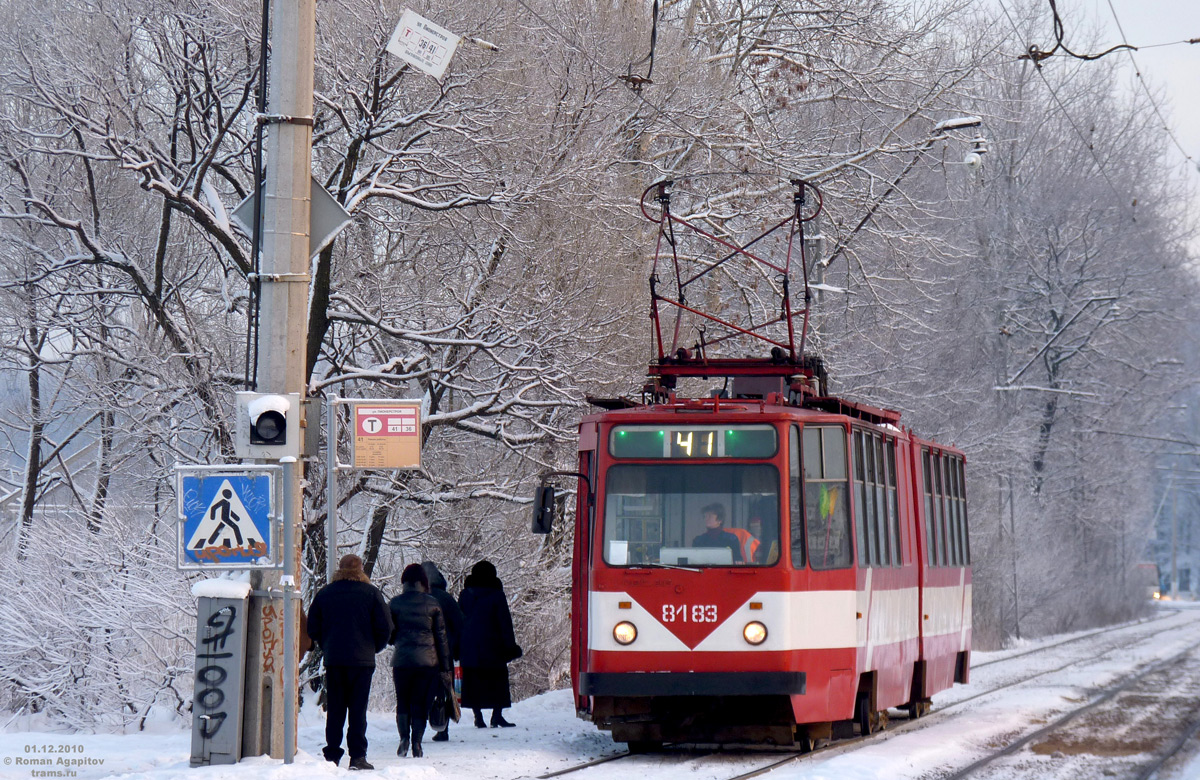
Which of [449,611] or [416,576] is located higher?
[416,576]

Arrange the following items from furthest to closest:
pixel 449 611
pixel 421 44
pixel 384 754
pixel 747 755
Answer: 1. pixel 421 44
2. pixel 449 611
3. pixel 747 755
4. pixel 384 754

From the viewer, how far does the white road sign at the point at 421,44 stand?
589 inches

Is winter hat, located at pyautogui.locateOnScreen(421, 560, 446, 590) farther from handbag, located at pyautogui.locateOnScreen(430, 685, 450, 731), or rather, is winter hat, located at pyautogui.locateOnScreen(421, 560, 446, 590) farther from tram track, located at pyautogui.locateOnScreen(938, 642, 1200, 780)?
tram track, located at pyautogui.locateOnScreen(938, 642, 1200, 780)

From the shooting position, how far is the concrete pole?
409 inches

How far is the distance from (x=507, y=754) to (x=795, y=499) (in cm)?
306

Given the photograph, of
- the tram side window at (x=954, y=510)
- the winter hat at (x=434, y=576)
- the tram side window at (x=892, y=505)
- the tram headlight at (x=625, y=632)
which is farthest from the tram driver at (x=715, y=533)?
the tram side window at (x=954, y=510)

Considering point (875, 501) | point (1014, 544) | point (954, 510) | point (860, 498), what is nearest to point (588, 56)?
point (954, 510)

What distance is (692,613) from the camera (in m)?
12.2

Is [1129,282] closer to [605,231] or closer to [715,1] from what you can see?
[715,1]

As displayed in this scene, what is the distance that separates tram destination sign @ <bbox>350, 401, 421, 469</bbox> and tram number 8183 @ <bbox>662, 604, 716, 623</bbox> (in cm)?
264

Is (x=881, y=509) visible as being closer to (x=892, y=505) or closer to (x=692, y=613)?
(x=892, y=505)

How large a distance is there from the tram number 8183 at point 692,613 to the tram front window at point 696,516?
39 cm

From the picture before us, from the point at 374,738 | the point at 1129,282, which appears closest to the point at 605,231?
the point at 374,738

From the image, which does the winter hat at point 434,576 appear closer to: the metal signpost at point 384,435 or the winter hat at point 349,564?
the metal signpost at point 384,435
